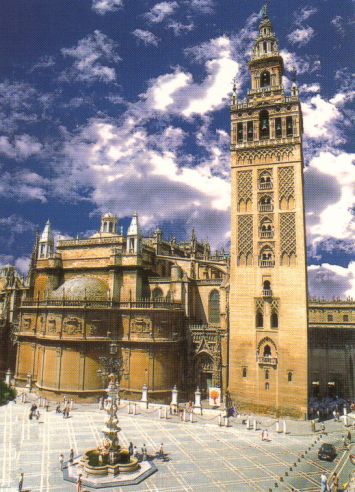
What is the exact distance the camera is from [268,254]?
40.1 m

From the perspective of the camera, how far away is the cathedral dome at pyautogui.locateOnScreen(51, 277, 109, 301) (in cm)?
4394

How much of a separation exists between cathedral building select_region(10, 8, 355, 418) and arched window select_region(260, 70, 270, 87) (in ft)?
0.38

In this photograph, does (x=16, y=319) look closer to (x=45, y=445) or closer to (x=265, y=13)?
(x=45, y=445)

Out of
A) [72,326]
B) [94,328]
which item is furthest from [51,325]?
[94,328]

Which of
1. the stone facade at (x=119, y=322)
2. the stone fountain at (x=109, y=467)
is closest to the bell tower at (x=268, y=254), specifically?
the stone facade at (x=119, y=322)

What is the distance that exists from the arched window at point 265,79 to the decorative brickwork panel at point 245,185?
36.4 ft

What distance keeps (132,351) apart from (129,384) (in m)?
3.32

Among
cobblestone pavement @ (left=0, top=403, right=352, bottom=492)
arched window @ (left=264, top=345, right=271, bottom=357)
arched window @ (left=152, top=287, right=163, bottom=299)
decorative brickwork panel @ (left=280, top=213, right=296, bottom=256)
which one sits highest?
decorative brickwork panel @ (left=280, top=213, right=296, bottom=256)

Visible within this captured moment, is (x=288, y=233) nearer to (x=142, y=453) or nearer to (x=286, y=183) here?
(x=286, y=183)

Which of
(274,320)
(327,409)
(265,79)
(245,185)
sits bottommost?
(327,409)

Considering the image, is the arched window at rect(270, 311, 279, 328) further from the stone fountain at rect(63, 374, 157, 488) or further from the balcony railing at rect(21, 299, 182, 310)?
the stone fountain at rect(63, 374, 157, 488)

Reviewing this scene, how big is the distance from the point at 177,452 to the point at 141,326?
17618 mm

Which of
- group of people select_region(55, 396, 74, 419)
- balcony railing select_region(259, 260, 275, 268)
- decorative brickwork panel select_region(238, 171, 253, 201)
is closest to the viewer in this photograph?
group of people select_region(55, 396, 74, 419)

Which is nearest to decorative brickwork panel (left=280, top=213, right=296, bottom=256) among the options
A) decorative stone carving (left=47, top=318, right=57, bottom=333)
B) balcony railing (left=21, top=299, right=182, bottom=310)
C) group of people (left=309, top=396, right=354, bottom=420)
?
balcony railing (left=21, top=299, right=182, bottom=310)
